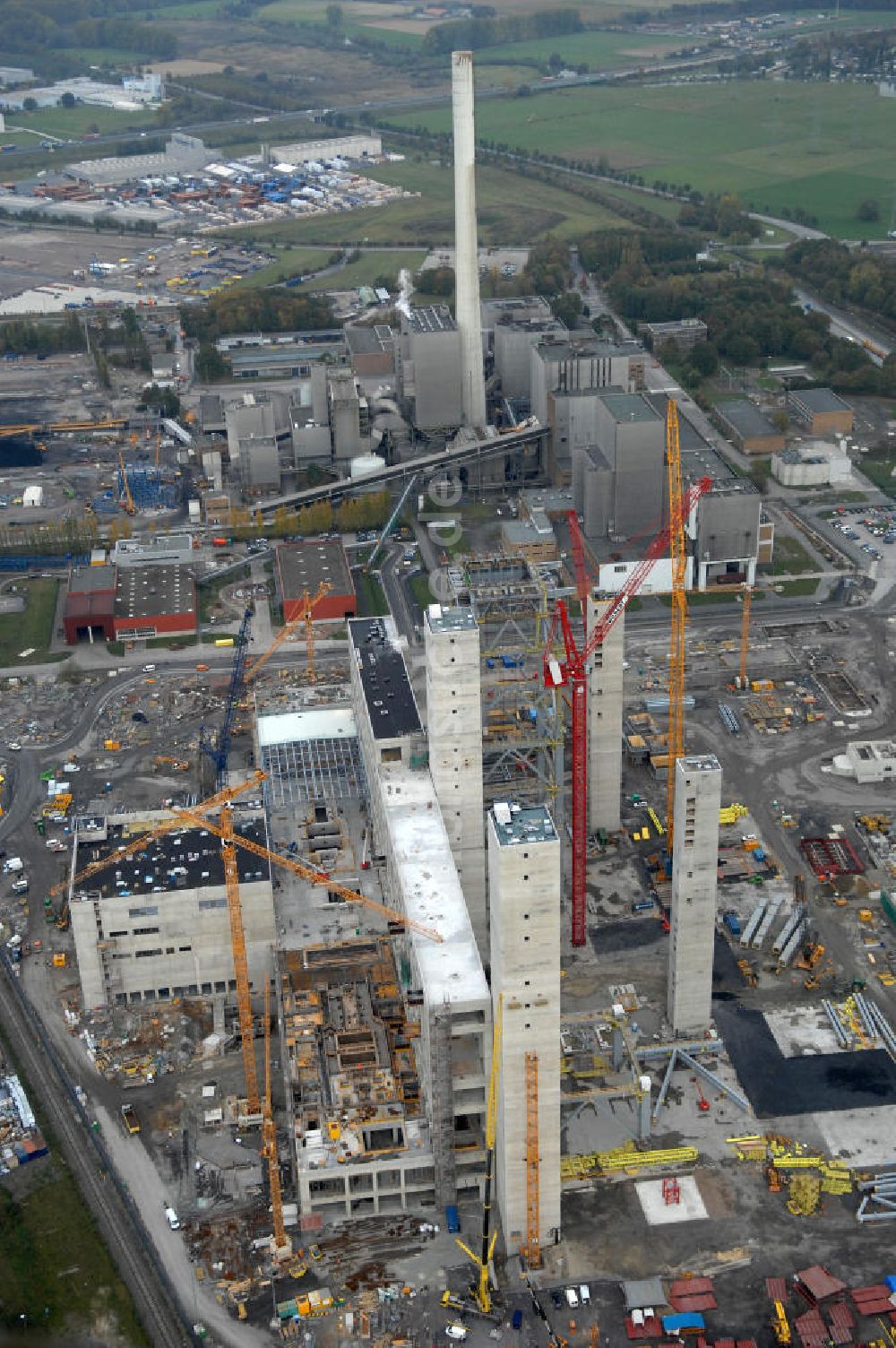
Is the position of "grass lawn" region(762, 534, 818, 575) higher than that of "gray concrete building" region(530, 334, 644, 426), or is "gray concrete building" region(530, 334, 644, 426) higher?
"gray concrete building" region(530, 334, 644, 426)

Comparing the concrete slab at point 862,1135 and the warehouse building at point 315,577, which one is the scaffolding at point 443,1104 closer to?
the concrete slab at point 862,1135

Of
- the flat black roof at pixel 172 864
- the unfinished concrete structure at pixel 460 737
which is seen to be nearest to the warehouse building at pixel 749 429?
the unfinished concrete structure at pixel 460 737

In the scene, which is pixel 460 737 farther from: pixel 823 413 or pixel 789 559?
pixel 823 413

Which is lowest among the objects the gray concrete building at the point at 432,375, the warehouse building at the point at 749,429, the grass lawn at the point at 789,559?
the grass lawn at the point at 789,559

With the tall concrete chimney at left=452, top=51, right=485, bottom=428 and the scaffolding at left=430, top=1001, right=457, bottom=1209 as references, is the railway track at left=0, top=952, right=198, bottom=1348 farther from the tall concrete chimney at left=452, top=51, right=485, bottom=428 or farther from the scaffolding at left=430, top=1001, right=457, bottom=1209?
the tall concrete chimney at left=452, top=51, right=485, bottom=428

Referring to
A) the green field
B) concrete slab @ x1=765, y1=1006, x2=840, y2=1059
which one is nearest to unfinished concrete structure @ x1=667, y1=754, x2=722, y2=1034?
concrete slab @ x1=765, y1=1006, x2=840, y2=1059

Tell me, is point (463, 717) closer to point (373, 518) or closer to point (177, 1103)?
point (177, 1103)
